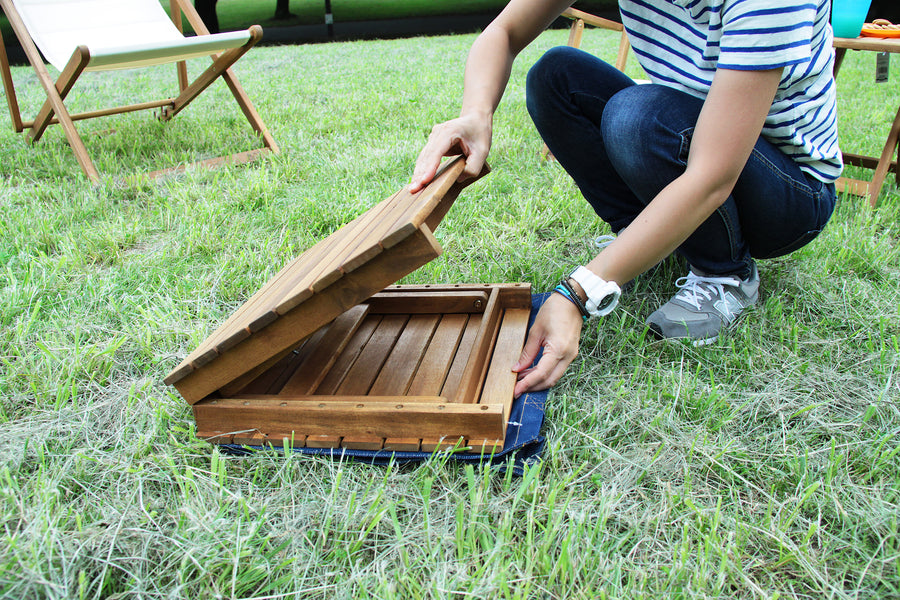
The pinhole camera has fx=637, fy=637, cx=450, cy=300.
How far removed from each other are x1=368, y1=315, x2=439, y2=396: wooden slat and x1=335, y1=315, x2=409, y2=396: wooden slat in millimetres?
14

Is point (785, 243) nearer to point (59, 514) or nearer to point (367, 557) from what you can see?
point (367, 557)

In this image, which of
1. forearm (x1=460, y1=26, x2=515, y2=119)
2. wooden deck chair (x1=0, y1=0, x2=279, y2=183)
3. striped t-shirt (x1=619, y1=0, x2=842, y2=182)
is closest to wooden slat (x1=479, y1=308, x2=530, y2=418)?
forearm (x1=460, y1=26, x2=515, y2=119)

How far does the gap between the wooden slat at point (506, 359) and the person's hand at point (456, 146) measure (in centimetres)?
42

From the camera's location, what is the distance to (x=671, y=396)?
1.47 meters

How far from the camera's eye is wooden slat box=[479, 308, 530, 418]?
135 centimetres

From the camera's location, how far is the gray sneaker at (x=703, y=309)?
5.58 feet

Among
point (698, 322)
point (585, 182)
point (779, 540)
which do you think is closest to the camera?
point (779, 540)

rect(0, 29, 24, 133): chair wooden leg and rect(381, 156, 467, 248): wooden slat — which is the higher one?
rect(381, 156, 467, 248): wooden slat

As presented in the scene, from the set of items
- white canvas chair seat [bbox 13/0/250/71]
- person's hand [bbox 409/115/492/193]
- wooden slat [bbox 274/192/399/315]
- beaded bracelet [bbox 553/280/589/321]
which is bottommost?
beaded bracelet [bbox 553/280/589/321]

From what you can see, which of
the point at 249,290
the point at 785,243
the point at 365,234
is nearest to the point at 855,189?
the point at 785,243

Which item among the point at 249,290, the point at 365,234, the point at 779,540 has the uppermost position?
the point at 365,234

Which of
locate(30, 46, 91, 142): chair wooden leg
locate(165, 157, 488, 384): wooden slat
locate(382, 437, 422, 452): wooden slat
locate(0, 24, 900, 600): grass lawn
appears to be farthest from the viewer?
locate(30, 46, 91, 142): chair wooden leg

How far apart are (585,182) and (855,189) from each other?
1.44 metres

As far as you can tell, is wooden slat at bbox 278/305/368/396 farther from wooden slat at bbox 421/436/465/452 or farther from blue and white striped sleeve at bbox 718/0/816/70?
blue and white striped sleeve at bbox 718/0/816/70
